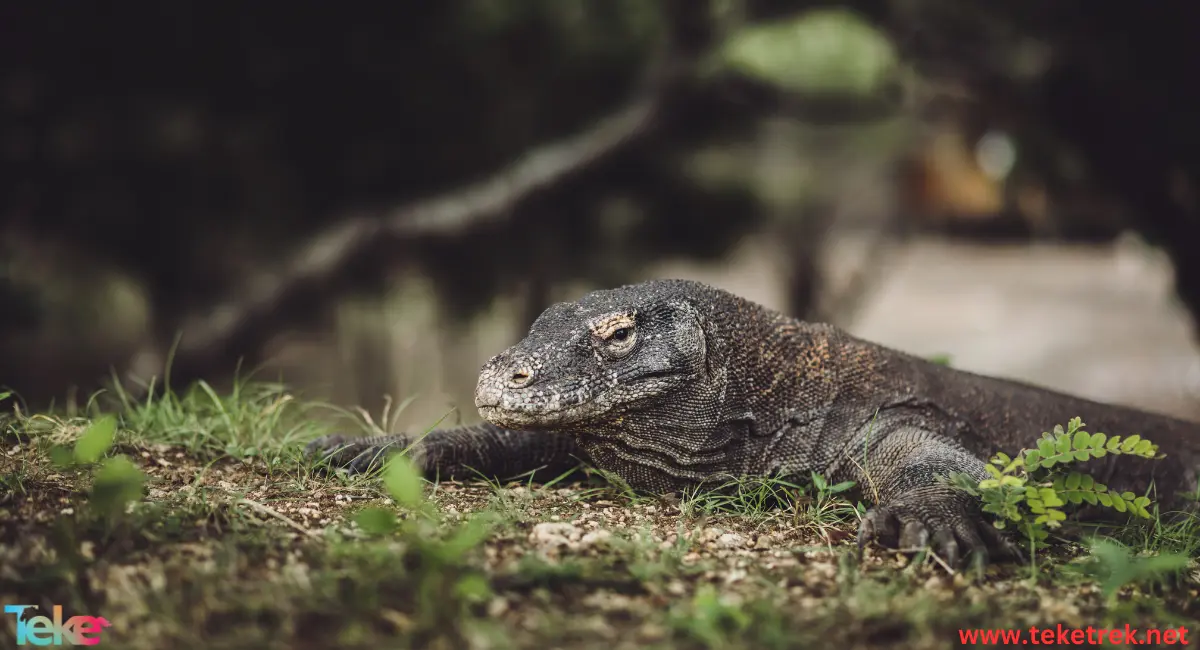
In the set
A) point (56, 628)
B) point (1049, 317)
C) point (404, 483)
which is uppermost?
point (1049, 317)

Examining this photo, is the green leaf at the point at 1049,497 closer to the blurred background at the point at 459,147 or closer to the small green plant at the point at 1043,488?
the small green plant at the point at 1043,488

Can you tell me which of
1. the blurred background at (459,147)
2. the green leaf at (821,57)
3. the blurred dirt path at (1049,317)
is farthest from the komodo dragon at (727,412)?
the blurred dirt path at (1049,317)

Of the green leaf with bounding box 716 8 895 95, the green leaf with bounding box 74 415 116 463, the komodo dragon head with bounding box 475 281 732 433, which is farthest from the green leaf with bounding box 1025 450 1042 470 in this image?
the green leaf with bounding box 716 8 895 95

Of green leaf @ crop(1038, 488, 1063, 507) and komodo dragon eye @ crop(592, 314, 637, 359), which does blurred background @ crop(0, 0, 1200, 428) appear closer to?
komodo dragon eye @ crop(592, 314, 637, 359)

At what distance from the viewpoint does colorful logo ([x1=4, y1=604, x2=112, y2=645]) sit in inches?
85.4

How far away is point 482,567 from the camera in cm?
254

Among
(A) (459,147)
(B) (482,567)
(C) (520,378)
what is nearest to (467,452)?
(C) (520,378)

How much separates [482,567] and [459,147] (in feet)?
24.1

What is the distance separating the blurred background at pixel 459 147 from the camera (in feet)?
23.0

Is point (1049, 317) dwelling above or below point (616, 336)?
above

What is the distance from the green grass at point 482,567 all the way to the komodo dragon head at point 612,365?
34cm

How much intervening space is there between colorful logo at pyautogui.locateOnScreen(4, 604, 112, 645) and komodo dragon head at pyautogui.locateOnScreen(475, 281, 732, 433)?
4.50 ft

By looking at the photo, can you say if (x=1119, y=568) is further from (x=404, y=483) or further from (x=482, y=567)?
(x=404, y=483)

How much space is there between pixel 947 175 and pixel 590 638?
2223 cm
